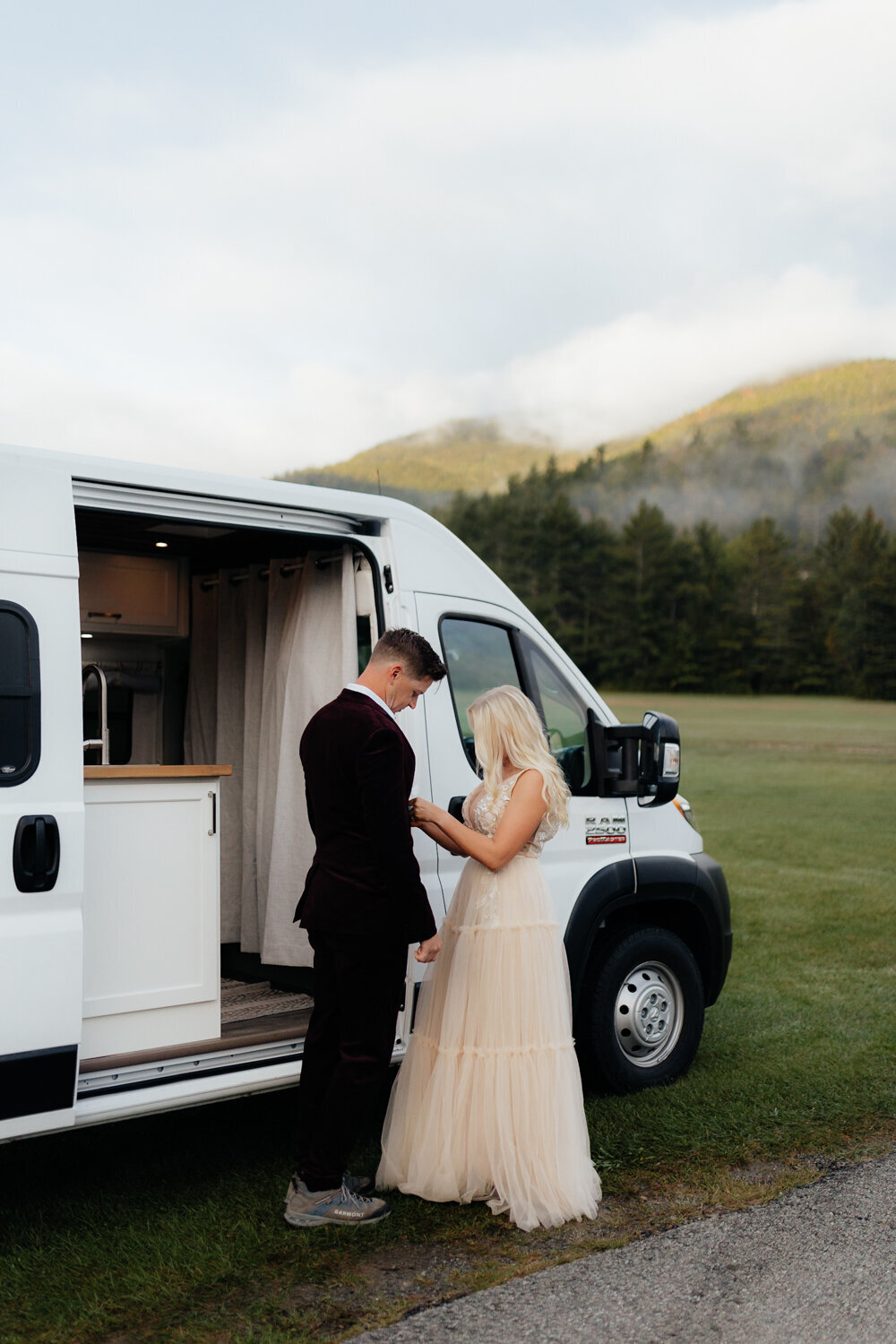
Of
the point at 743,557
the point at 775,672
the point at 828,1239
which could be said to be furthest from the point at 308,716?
the point at 743,557

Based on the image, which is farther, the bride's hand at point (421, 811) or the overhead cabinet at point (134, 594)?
the overhead cabinet at point (134, 594)

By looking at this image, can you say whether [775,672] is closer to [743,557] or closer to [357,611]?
[743,557]

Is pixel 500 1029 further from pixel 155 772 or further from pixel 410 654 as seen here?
pixel 155 772

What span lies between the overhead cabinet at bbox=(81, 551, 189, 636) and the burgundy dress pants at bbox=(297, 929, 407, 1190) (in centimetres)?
282

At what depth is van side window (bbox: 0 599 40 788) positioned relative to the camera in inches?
152

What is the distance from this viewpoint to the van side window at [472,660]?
17.2 ft

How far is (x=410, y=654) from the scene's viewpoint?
171 inches

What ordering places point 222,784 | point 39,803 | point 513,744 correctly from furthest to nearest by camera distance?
point 222,784
point 513,744
point 39,803

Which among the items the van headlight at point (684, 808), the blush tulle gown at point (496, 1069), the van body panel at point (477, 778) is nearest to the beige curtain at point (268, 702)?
the van body panel at point (477, 778)

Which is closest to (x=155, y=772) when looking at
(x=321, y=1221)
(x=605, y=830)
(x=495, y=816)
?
(x=495, y=816)

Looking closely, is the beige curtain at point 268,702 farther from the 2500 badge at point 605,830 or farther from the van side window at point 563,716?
the 2500 badge at point 605,830

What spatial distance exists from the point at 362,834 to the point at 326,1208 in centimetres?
128

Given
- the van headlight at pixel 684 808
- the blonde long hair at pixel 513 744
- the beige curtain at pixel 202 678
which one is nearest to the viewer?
the blonde long hair at pixel 513 744

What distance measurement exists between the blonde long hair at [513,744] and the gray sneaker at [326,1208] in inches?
56.9
